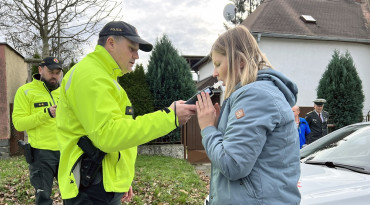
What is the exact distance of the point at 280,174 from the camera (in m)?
1.48

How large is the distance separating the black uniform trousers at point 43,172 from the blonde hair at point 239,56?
2.84 metres

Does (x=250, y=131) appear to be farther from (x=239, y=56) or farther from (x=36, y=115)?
(x=36, y=115)

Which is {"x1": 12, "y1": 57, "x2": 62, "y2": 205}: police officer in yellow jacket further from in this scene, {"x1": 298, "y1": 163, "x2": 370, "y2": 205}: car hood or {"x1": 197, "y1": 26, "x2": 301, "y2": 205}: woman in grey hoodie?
{"x1": 298, "y1": 163, "x2": 370, "y2": 205}: car hood

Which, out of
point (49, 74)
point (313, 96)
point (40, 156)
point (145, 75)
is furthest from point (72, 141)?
point (313, 96)

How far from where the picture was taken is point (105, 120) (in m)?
1.65

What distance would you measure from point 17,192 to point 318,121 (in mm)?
6568

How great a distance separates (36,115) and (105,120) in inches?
97.1

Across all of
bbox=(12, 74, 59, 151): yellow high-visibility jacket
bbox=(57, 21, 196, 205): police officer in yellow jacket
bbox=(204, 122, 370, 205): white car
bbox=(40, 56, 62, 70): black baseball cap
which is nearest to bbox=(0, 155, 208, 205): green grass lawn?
bbox=(12, 74, 59, 151): yellow high-visibility jacket

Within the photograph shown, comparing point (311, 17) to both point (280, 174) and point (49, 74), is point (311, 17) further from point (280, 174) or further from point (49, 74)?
point (280, 174)

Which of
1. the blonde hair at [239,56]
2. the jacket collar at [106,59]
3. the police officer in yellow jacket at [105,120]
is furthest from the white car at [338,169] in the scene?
the jacket collar at [106,59]

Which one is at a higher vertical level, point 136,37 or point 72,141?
point 136,37

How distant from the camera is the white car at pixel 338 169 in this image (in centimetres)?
239

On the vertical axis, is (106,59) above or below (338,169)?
above

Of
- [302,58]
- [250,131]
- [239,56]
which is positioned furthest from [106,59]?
[302,58]
